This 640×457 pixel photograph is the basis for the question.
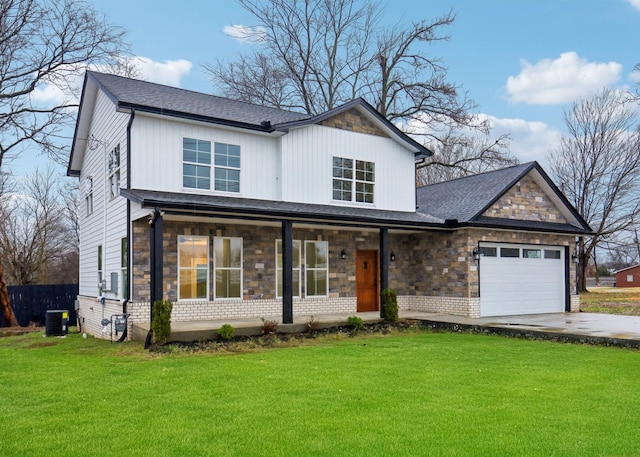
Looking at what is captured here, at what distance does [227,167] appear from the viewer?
13.7 m

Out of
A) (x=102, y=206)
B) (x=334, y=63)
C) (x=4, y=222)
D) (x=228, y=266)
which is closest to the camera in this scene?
(x=228, y=266)

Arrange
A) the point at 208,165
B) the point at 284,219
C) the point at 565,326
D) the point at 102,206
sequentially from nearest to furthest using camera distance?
the point at 284,219 → the point at 565,326 → the point at 208,165 → the point at 102,206

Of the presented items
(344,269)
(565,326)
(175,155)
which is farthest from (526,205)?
(175,155)

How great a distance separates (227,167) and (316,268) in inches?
154

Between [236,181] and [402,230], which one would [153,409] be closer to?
[236,181]

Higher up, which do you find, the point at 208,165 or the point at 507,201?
the point at 208,165

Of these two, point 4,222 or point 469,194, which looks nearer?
point 469,194

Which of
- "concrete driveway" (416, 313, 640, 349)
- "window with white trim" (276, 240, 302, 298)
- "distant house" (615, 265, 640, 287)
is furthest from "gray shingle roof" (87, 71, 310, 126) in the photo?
"distant house" (615, 265, 640, 287)

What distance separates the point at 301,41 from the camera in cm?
2994

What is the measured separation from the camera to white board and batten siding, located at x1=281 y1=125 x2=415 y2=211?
14.5 m

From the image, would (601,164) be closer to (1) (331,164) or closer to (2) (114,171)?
(1) (331,164)

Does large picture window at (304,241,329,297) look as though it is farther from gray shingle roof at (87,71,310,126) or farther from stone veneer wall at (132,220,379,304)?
gray shingle roof at (87,71,310,126)

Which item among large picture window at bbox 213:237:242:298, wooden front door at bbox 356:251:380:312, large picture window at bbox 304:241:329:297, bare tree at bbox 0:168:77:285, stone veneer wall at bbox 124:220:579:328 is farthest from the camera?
bare tree at bbox 0:168:77:285

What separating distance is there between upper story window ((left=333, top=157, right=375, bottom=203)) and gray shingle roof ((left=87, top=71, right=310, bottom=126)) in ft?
7.71
